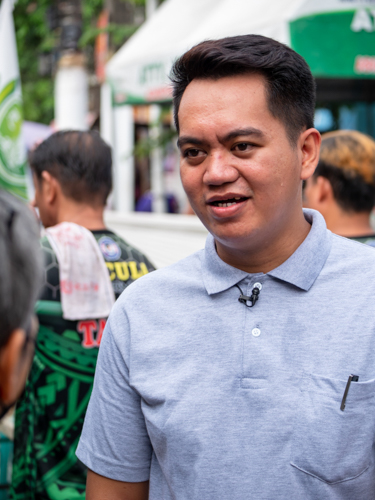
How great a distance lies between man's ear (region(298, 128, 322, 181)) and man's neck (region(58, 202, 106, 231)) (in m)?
1.36

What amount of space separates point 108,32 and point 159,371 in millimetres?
11189

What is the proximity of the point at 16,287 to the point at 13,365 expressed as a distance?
138 mm

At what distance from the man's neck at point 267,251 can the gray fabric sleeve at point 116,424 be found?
0.34 m

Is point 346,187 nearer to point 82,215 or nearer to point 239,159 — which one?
point 82,215

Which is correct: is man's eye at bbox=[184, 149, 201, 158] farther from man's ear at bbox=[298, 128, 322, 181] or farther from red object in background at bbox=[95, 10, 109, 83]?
red object in background at bbox=[95, 10, 109, 83]

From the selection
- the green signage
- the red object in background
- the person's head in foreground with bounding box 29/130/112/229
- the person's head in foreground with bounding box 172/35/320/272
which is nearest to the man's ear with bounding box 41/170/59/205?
the person's head in foreground with bounding box 29/130/112/229

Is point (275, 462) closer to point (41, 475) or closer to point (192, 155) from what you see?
point (192, 155)

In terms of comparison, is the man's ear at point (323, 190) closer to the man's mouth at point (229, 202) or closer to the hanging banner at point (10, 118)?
the man's mouth at point (229, 202)

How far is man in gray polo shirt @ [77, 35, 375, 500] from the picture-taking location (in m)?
1.38

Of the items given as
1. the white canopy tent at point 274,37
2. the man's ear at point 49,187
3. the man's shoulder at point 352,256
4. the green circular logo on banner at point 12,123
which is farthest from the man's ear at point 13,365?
the green circular logo on banner at point 12,123

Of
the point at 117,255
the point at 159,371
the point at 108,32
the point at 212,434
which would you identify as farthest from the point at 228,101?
the point at 108,32

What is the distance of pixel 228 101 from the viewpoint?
149 centimetres

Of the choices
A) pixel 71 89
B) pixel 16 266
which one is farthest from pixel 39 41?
pixel 16 266

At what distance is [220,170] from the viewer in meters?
1.49
